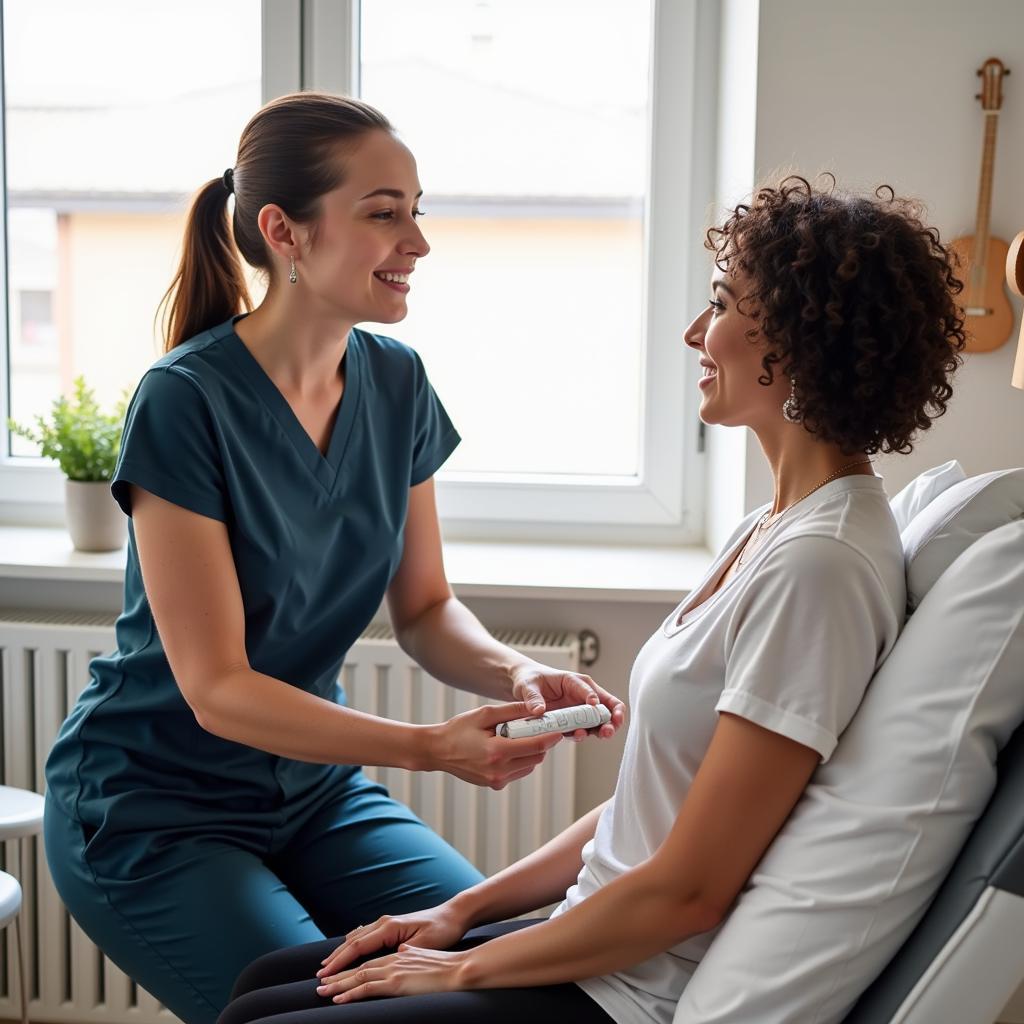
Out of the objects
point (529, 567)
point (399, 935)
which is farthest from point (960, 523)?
point (529, 567)

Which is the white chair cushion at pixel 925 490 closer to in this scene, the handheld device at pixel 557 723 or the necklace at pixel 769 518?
the necklace at pixel 769 518

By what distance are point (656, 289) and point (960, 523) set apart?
131cm

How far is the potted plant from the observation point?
7.39 feet

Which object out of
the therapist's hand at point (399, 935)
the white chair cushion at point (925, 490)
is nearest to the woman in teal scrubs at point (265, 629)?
the therapist's hand at point (399, 935)

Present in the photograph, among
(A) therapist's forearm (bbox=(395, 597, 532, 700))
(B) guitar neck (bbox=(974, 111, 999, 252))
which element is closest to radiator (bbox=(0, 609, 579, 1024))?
(A) therapist's forearm (bbox=(395, 597, 532, 700))

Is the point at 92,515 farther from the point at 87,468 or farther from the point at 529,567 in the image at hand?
the point at 529,567

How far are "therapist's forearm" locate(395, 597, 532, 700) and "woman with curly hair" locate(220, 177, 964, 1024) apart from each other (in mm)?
408

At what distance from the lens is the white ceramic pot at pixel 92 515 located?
225 centimetres

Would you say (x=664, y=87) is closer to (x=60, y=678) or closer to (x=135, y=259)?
(x=135, y=259)

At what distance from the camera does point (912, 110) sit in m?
1.91

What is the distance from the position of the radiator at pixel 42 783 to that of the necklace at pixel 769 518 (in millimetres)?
824

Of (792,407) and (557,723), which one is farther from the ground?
(792,407)

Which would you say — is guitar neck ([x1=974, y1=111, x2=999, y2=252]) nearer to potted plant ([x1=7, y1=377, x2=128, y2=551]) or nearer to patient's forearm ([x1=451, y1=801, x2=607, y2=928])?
patient's forearm ([x1=451, y1=801, x2=607, y2=928])

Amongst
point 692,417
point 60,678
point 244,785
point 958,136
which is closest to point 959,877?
point 244,785
